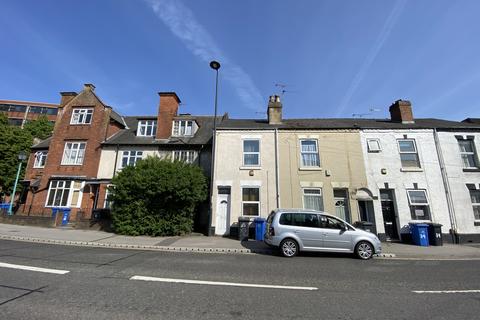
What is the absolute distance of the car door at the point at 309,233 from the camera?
9539 millimetres

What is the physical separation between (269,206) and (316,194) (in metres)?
3.01

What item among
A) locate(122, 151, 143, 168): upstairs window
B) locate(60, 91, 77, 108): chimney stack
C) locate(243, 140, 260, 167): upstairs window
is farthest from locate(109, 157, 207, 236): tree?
locate(60, 91, 77, 108): chimney stack

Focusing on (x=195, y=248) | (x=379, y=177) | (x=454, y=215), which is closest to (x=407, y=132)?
(x=379, y=177)

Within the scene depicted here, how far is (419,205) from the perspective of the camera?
14.1 m

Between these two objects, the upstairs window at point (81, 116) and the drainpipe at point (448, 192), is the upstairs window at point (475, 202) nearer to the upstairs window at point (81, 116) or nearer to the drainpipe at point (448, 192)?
the drainpipe at point (448, 192)

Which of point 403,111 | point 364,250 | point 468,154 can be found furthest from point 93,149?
point 468,154

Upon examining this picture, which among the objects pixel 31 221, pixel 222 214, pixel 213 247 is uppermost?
pixel 222 214

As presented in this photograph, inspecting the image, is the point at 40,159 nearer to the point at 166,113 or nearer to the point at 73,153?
the point at 73,153

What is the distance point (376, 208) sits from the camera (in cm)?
1412

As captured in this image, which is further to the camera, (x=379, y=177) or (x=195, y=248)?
(x=379, y=177)

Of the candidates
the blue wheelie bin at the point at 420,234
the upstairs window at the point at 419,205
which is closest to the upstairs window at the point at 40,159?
the blue wheelie bin at the point at 420,234

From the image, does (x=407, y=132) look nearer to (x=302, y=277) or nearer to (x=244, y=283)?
(x=302, y=277)

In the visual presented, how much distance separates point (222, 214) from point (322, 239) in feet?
23.2

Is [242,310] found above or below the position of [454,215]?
below
